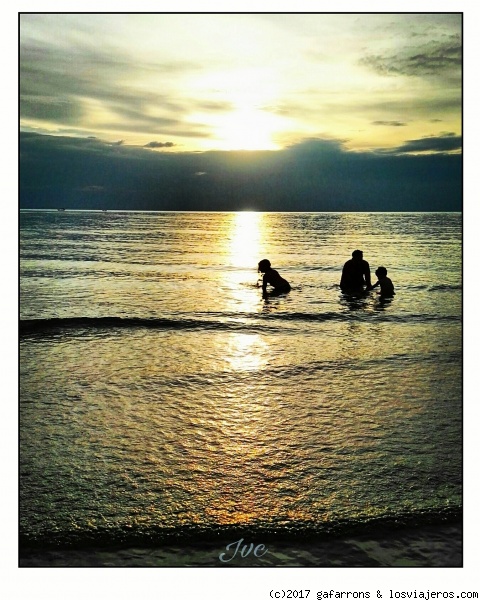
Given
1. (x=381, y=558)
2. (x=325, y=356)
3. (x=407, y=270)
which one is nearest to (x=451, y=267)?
(x=407, y=270)

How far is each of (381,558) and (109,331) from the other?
33.1 feet

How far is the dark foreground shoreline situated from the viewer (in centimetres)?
478

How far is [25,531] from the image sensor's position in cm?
520

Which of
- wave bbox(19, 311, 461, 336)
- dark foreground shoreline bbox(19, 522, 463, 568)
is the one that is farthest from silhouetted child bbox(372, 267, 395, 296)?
dark foreground shoreline bbox(19, 522, 463, 568)

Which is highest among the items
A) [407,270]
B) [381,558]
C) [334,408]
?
[407,270]

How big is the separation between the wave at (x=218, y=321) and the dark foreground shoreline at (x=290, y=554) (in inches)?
348

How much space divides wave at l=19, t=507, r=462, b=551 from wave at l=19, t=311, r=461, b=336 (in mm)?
8617

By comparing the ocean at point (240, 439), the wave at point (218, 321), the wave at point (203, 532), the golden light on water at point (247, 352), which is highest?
the wave at point (218, 321)

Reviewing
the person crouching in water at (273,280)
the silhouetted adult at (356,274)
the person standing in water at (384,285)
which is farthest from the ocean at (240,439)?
the person crouching in water at (273,280)

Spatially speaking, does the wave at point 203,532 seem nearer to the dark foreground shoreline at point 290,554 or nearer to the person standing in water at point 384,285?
the dark foreground shoreline at point 290,554

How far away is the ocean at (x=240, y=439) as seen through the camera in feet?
16.4

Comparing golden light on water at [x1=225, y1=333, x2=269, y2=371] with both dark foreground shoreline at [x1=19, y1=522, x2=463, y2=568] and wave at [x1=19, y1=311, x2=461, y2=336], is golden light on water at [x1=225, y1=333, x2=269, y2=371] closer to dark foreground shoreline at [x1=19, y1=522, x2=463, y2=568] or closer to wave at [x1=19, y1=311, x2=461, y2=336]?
wave at [x1=19, y1=311, x2=461, y2=336]

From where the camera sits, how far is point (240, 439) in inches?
275

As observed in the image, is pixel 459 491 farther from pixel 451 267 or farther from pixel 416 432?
pixel 451 267
